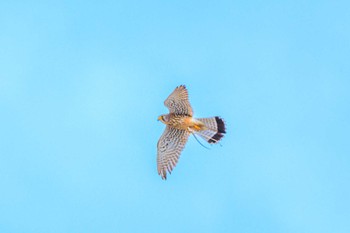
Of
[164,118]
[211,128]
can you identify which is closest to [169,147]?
[164,118]

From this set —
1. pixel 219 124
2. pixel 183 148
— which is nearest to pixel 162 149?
pixel 183 148

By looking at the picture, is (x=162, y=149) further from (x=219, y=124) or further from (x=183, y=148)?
(x=219, y=124)

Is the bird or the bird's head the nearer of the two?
the bird

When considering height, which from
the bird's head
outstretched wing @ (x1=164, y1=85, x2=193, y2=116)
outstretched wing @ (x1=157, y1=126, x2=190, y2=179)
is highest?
outstretched wing @ (x1=164, y1=85, x2=193, y2=116)

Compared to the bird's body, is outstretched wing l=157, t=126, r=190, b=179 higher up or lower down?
lower down

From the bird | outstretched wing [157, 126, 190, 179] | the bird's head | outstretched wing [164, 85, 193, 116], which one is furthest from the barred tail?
the bird's head

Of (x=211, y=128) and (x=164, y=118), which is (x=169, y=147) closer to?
(x=164, y=118)

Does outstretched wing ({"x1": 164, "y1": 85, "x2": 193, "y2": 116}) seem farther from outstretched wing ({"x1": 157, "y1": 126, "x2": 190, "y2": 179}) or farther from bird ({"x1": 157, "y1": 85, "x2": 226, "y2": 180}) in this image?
outstretched wing ({"x1": 157, "y1": 126, "x2": 190, "y2": 179})

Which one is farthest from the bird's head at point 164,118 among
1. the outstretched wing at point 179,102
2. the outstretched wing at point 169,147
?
the outstretched wing at point 169,147
